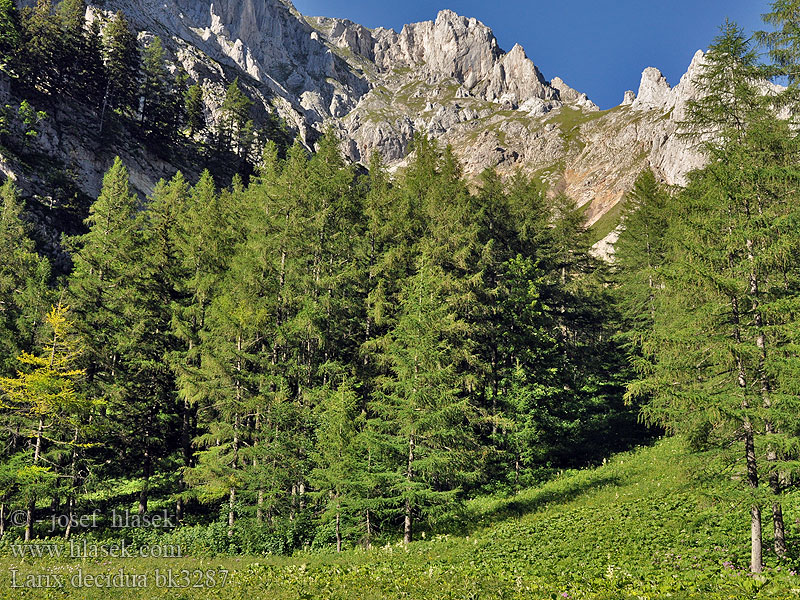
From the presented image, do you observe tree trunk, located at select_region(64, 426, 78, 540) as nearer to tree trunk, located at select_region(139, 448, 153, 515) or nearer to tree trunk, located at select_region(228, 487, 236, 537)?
tree trunk, located at select_region(139, 448, 153, 515)

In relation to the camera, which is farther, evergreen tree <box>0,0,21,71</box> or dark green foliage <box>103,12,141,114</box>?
dark green foliage <box>103,12,141,114</box>

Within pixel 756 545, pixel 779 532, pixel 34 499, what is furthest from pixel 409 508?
pixel 34 499

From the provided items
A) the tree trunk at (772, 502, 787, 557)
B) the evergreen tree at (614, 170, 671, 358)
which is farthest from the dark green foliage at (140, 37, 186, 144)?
the tree trunk at (772, 502, 787, 557)

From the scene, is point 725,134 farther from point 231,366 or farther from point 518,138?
point 518,138

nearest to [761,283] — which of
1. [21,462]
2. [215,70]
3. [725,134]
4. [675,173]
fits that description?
[725,134]

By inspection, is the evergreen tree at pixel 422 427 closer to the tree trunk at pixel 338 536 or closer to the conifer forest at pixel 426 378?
the conifer forest at pixel 426 378

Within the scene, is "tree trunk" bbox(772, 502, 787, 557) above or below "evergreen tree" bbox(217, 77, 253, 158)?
below

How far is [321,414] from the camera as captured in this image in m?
17.9

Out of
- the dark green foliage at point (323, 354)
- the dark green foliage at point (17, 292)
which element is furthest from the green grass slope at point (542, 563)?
the dark green foliage at point (17, 292)

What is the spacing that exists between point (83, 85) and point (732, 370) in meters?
67.4

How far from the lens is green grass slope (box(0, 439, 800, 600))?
9562 millimetres

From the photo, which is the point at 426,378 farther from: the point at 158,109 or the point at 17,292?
the point at 158,109

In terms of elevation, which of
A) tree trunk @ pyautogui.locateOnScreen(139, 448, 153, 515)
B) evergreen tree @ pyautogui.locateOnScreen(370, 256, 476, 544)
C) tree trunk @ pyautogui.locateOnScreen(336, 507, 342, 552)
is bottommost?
tree trunk @ pyautogui.locateOnScreen(336, 507, 342, 552)

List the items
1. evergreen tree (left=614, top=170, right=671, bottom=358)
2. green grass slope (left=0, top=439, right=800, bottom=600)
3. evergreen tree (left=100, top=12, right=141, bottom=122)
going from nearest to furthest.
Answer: green grass slope (left=0, top=439, right=800, bottom=600), evergreen tree (left=614, top=170, right=671, bottom=358), evergreen tree (left=100, top=12, right=141, bottom=122)
